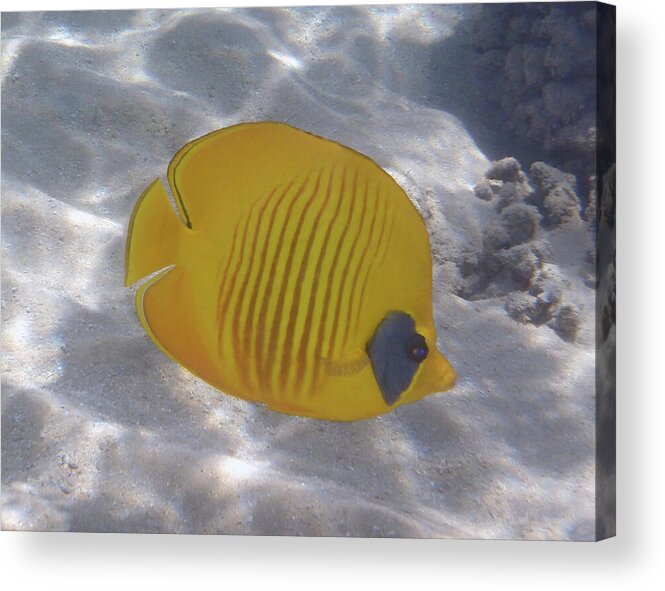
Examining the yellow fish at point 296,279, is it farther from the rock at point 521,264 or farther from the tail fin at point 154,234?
the rock at point 521,264

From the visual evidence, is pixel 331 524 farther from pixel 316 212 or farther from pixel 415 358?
pixel 316 212

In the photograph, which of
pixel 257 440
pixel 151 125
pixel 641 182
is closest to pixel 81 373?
pixel 257 440

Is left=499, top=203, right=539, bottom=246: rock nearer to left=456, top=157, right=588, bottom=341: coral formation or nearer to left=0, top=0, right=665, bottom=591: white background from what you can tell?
left=456, top=157, right=588, bottom=341: coral formation

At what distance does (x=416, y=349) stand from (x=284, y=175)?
18.5 inches

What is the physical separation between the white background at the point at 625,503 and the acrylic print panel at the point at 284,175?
0.16 ft

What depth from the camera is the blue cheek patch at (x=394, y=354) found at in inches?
70.9

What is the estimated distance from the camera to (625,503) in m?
2.14

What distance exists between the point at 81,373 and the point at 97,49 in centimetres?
83

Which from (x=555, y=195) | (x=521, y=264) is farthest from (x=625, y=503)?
(x=555, y=195)

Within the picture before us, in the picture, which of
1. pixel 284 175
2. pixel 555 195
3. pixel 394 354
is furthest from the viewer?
pixel 555 195

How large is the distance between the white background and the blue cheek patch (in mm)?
523

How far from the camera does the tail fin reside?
1860 millimetres

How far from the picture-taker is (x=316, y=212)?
1.87 metres

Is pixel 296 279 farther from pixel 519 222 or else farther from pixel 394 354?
pixel 519 222
